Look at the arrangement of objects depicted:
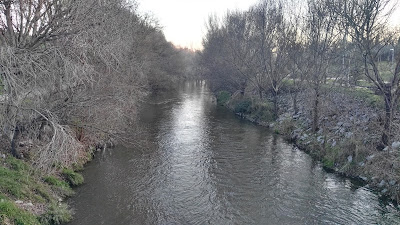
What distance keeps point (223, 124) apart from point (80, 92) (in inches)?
597

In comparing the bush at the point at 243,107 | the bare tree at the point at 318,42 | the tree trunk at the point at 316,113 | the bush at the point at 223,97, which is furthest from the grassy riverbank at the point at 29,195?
the bush at the point at 223,97

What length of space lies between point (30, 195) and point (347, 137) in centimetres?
1554

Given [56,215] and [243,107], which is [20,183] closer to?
[56,215]

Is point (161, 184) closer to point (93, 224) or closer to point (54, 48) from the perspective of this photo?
point (93, 224)

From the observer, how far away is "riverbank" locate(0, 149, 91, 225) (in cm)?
801

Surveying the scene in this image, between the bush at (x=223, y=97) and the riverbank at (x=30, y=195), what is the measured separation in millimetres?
28274

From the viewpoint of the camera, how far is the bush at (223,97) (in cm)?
3850

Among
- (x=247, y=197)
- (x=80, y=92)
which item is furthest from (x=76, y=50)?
(x=247, y=197)

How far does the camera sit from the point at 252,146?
1859 centimetres

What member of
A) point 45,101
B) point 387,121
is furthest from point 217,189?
point 387,121

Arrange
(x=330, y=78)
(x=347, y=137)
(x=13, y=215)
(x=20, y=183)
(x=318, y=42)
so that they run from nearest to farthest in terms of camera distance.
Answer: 1. (x=13, y=215)
2. (x=20, y=183)
3. (x=347, y=137)
4. (x=318, y=42)
5. (x=330, y=78)

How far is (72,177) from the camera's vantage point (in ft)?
39.4

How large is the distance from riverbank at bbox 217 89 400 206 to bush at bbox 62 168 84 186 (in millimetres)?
12468

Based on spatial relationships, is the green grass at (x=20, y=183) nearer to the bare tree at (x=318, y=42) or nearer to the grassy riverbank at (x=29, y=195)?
the grassy riverbank at (x=29, y=195)
